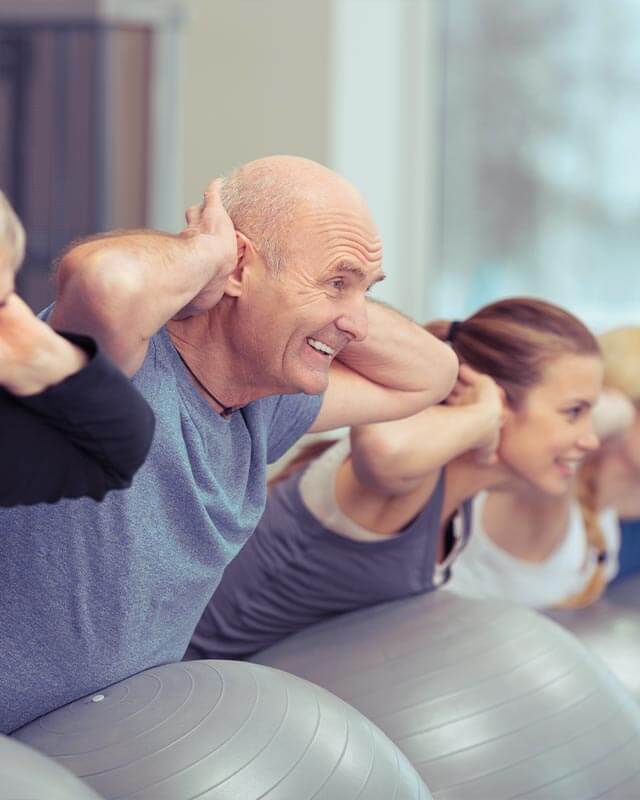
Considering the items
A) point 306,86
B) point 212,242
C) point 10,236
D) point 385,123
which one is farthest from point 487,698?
point 385,123

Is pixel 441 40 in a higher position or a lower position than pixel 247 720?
higher

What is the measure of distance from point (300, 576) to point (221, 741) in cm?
76

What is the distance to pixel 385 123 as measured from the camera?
3900mm

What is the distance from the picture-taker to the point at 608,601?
2.51m

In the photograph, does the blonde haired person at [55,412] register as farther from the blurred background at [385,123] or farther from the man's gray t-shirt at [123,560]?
the blurred background at [385,123]

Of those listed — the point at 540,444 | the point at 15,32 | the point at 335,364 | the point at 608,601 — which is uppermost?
the point at 15,32

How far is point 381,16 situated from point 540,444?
2.23 m

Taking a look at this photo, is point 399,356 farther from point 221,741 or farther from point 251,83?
point 251,83

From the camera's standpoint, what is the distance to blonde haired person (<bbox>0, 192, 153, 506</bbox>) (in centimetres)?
97

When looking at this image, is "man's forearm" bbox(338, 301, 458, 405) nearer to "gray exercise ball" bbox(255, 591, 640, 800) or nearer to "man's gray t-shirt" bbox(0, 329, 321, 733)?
"man's gray t-shirt" bbox(0, 329, 321, 733)

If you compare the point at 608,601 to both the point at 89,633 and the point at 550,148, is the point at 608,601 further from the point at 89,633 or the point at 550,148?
the point at 550,148

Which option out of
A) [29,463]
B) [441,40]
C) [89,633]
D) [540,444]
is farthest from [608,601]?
[441,40]

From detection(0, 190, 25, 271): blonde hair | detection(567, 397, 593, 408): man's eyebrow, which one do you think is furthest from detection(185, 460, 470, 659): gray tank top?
detection(0, 190, 25, 271): blonde hair

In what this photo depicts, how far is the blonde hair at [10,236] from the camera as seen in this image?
93 centimetres
